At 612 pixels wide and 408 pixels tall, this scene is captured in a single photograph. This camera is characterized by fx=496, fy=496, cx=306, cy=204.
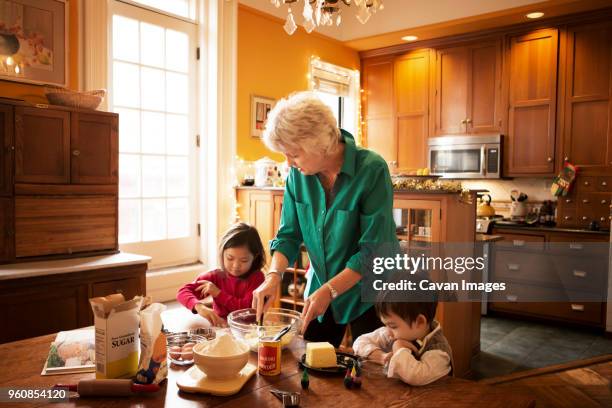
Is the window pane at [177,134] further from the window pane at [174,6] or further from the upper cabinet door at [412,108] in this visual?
the upper cabinet door at [412,108]

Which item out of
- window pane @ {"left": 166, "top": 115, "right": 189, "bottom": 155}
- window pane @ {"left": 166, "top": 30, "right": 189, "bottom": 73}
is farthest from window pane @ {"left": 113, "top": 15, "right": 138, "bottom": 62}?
window pane @ {"left": 166, "top": 115, "right": 189, "bottom": 155}

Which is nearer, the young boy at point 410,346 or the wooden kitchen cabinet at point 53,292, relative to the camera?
the young boy at point 410,346

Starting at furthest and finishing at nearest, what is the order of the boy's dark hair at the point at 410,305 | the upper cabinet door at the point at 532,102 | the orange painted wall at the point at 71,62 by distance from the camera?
the upper cabinet door at the point at 532,102 < the orange painted wall at the point at 71,62 < the boy's dark hair at the point at 410,305

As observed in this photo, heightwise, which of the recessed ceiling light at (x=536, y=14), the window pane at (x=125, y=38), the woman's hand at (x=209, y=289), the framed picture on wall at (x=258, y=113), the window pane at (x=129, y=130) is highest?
the recessed ceiling light at (x=536, y=14)

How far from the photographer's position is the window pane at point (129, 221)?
3.48m

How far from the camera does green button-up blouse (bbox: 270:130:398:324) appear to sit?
1695 millimetres

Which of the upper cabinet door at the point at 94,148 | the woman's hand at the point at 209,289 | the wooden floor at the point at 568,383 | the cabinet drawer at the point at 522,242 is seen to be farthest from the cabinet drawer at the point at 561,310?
the upper cabinet door at the point at 94,148

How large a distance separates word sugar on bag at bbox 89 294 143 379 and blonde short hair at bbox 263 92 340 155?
714 mm

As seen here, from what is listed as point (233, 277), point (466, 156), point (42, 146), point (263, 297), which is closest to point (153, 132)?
point (42, 146)

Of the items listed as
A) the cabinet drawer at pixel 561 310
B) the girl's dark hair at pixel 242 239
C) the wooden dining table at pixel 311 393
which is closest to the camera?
A: the wooden dining table at pixel 311 393

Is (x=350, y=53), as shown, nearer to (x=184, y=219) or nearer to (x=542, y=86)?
(x=542, y=86)

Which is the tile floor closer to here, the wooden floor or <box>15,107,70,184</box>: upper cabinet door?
the wooden floor

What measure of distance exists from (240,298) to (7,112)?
1.51 meters

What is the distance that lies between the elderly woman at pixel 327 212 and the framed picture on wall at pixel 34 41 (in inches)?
75.6
